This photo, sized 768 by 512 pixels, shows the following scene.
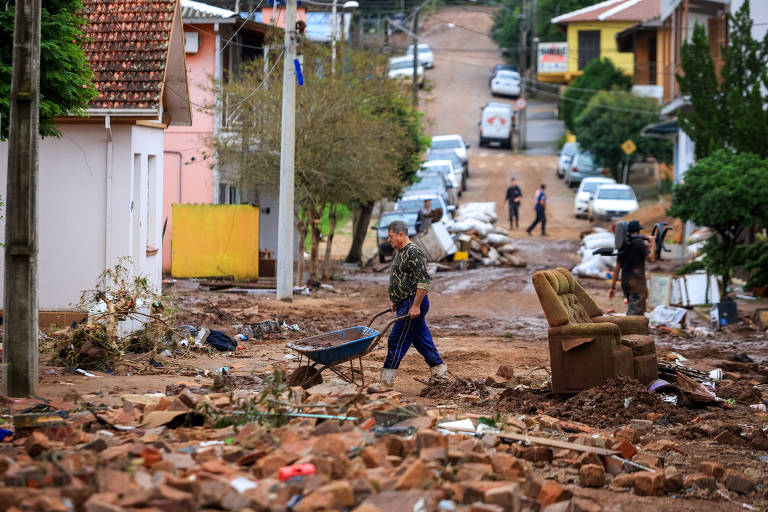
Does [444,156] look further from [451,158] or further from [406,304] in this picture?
[406,304]

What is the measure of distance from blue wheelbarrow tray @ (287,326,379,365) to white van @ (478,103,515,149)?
47462mm

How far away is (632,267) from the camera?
52.8 ft

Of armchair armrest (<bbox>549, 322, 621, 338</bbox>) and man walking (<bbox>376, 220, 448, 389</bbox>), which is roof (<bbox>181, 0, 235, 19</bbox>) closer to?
man walking (<bbox>376, 220, 448, 389</bbox>)

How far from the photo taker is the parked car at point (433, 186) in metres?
37.7

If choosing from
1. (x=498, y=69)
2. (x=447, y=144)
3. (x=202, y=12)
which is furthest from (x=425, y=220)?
(x=498, y=69)

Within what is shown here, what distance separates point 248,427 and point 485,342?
32.1 ft

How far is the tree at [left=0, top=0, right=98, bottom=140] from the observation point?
1072cm

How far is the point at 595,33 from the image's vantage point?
6588 centimetres

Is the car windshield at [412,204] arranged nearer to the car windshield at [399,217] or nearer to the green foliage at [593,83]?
the car windshield at [399,217]

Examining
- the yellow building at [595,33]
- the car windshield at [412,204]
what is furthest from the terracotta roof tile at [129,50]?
the yellow building at [595,33]

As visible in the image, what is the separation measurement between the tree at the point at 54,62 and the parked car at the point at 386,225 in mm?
20507

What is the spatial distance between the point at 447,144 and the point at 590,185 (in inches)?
400

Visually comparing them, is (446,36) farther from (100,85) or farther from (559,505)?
(559,505)

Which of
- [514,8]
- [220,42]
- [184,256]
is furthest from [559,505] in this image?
[514,8]
